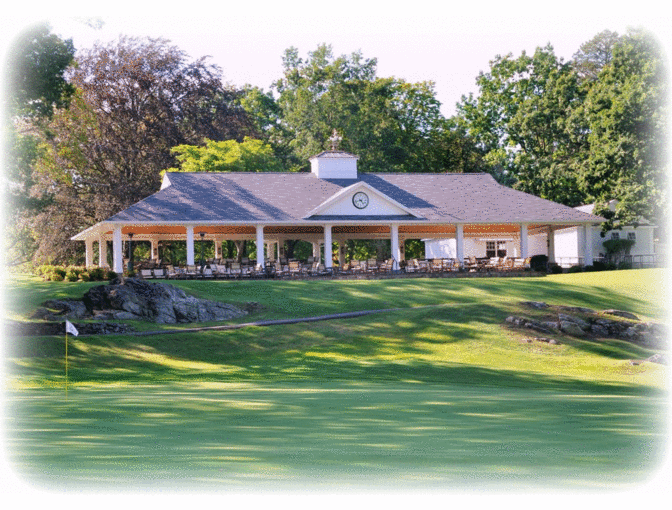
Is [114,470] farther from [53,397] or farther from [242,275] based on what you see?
[242,275]

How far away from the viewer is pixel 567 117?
58.3 m

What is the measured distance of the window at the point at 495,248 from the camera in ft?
207

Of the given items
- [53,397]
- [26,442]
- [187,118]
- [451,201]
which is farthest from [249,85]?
[26,442]

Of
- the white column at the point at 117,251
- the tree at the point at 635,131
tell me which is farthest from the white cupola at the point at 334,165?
the tree at the point at 635,131

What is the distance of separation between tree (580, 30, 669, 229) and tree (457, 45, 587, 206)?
6.50 m

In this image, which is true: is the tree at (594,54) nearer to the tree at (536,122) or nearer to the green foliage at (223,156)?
the tree at (536,122)

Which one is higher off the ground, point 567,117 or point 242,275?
point 567,117

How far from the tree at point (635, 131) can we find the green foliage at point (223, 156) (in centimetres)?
2229

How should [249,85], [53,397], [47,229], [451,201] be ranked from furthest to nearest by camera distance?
[249,85], [47,229], [451,201], [53,397]

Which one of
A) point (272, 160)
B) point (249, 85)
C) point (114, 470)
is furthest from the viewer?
point (249, 85)

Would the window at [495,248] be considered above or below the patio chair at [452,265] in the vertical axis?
above

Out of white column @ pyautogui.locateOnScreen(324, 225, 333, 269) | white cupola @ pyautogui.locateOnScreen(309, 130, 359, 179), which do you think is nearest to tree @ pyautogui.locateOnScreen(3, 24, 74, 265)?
white column @ pyautogui.locateOnScreen(324, 225, 333, 269)

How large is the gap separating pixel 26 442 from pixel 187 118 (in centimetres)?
5293

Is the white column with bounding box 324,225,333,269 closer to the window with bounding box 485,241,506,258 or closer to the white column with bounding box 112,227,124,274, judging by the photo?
the white column with bounding box 112,227,124,274
